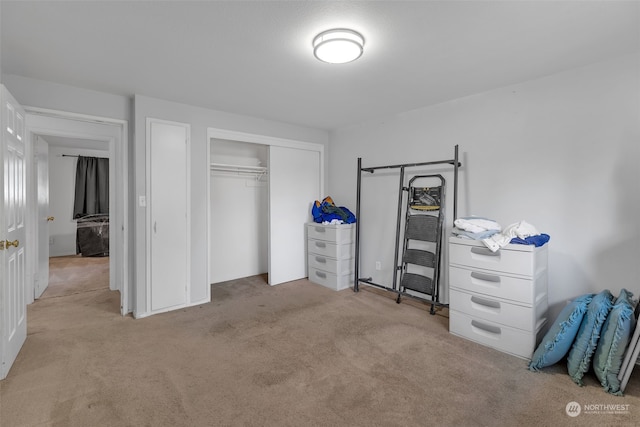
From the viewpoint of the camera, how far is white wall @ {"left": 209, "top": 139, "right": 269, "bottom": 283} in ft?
14.0

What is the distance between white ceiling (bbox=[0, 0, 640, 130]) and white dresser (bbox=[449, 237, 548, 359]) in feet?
4.77

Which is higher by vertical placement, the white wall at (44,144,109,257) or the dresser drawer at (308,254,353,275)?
the white wall at (44,144,109,257)

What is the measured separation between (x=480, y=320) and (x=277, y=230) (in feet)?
8.77

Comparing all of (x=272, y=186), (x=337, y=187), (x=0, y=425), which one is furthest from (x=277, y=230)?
(x=0, y=425)

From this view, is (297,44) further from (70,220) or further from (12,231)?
(70,220)

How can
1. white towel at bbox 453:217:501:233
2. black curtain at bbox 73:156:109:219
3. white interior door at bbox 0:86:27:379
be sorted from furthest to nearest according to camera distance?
black curtain at bbox 73:156:109:219 → white towel at bbox 453:217:501:233 → white interior door at bbox 0:86:27:379

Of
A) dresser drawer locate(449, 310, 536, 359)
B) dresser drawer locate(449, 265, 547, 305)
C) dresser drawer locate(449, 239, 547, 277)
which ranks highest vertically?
dresser drawer locate(449, 239, 547, 277)

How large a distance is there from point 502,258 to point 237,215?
11.2ft

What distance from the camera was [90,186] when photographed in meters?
6.56

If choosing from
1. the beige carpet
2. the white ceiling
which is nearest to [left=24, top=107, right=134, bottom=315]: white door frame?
the white ceiling

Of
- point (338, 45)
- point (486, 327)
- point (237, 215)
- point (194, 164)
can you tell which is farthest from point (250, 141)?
point (486, 327)

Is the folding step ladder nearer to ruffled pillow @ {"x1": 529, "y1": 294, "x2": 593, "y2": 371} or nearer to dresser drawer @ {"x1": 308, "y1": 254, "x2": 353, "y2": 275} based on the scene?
dresser drawer @ {"x1": 308, "y1": 254, "x2": 353, "y2": 275}

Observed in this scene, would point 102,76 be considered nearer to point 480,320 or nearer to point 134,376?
point 134,376

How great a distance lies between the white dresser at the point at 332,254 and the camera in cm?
398
